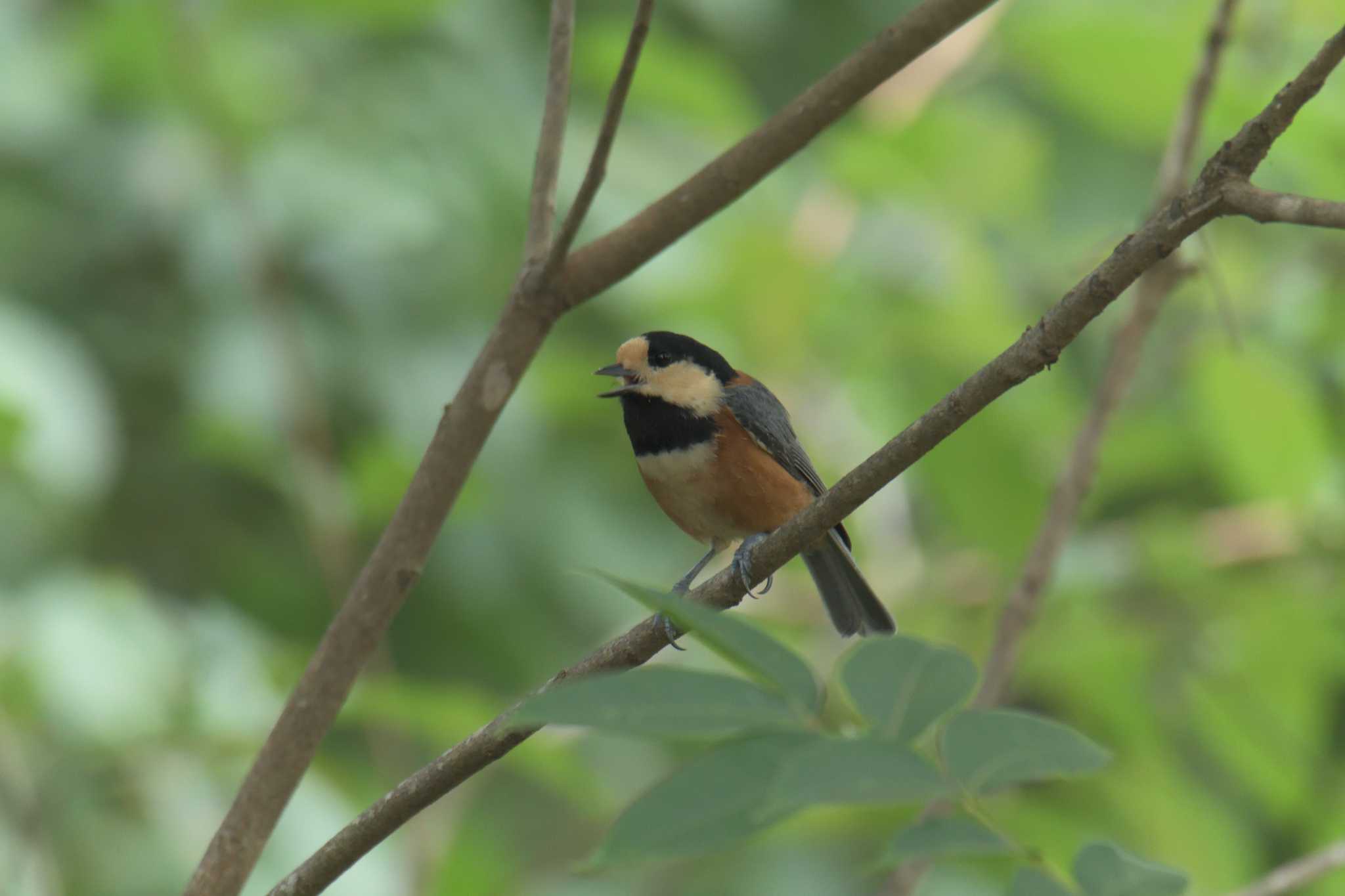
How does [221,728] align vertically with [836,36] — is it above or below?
below

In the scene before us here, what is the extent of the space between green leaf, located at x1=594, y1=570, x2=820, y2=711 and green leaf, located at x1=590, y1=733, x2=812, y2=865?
0.07 metres

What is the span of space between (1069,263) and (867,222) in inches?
23.5

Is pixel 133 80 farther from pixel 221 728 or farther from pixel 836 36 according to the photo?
pixel 836 36

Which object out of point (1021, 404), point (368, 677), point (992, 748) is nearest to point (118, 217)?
point (368, 677)

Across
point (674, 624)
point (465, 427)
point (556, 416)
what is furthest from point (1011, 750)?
point (556, 416)

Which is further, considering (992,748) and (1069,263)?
(1069,263)

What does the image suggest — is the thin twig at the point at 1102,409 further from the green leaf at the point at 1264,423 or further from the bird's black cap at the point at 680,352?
the bird's black cap at the point at 680,352

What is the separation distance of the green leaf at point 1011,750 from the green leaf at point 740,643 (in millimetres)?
135

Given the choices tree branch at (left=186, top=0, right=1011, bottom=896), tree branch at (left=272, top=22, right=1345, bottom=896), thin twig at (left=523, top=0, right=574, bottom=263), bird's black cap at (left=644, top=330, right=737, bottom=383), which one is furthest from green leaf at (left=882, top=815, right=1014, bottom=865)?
bird's black cap at (left=644, top=330, right=737, bottom=383)

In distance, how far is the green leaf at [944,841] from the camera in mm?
1092

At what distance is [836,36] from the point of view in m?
6.20

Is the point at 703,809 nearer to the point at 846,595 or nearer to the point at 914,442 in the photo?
the point at 914,442

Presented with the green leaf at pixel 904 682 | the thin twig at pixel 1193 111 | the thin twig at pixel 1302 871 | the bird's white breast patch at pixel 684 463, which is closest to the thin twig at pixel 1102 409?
the thin twig at pixel 1193 111

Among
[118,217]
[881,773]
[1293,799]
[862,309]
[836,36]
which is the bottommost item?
[881,773]
